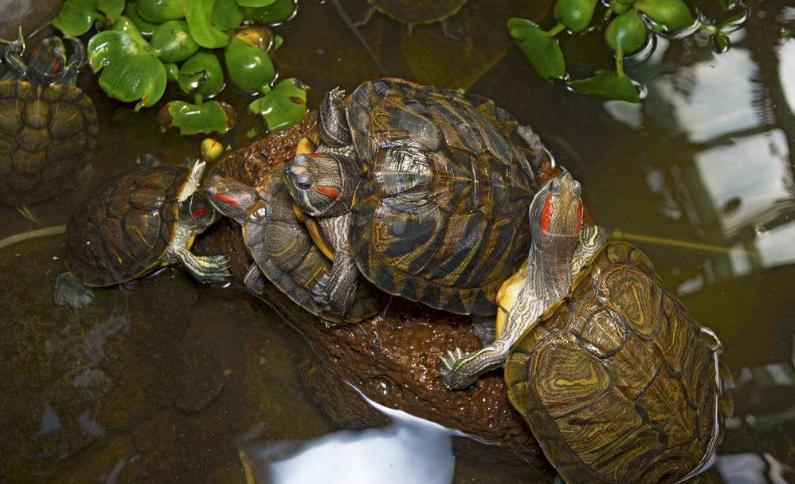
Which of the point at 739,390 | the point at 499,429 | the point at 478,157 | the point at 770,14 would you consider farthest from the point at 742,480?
the point at 770,14

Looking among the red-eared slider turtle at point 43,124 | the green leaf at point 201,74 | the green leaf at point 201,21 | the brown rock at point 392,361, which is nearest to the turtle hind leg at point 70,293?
the red-eared slider turtle at point 43,124

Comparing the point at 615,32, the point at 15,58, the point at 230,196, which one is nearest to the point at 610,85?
the point at 615,32

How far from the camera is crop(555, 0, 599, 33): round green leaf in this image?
3.69m

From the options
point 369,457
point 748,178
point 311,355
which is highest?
point 748,178

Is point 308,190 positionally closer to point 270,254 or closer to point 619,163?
point 270,254

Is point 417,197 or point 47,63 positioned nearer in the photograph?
point 417,197

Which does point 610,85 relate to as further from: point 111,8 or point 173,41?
point 111,8

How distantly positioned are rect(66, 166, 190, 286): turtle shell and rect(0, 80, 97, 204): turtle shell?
0.94ft

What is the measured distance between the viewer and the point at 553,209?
A: 2.92 meters

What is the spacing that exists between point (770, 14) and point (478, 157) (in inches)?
84.6

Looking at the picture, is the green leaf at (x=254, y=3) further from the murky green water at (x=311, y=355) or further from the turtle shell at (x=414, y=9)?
the turtle shell at (x=414, y=9)

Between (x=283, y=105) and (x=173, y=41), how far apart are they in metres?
0.64

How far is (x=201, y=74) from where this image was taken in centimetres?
372

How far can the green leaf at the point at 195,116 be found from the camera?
3635mm
